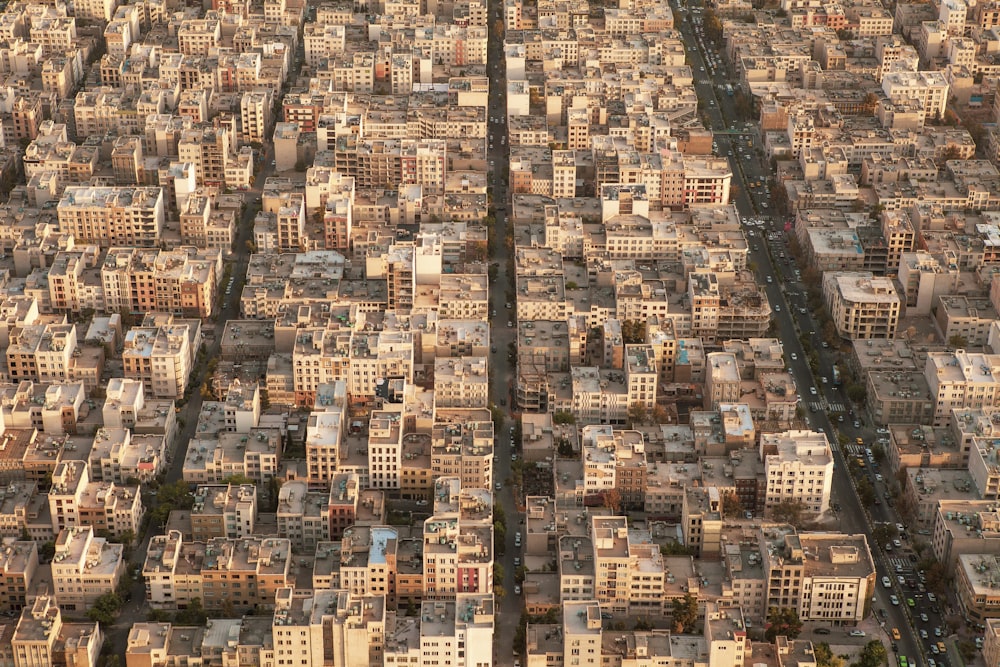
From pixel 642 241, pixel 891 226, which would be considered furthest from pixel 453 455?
pixel 891 226

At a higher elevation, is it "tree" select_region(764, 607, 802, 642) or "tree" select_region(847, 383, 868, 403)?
"tree" select_region(847, 383, 868, 403)

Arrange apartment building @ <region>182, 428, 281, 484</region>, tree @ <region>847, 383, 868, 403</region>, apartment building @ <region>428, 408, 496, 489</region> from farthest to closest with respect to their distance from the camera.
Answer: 1. tree @ <region>847, 383, 868, 403</region>
2. apartment building @ <region>182, 428, 281, 484</region>
3. apartment building @ <region>428, 408, 496, 489</region>

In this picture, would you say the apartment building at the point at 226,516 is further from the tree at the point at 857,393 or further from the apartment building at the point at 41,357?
the tree at the point at 857,393

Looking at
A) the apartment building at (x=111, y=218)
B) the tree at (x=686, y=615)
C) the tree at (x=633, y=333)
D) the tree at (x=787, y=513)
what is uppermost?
the apartment building at (x=111, y=218)

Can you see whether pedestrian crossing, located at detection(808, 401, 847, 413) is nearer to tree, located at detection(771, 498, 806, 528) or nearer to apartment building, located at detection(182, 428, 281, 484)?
tree, located at detection(771, 498, 806, 528)

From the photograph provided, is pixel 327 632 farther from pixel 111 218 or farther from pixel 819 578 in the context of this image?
pixel 111 218

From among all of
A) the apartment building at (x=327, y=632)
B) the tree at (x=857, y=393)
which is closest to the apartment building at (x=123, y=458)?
the apartment building at (x=327, y=632)

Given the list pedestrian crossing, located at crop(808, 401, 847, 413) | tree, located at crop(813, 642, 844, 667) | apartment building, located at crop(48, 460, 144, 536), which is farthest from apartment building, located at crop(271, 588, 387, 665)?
pedestrian crossing, located at crop(808, 401, 847, 413)
